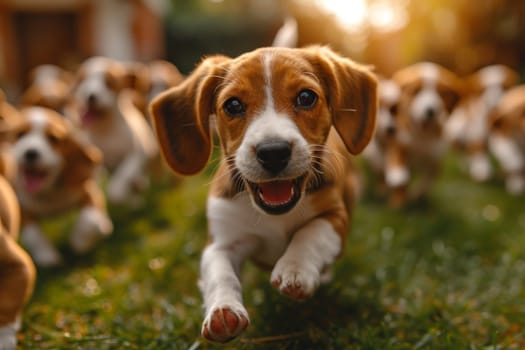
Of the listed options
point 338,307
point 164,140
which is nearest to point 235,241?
point 164,140

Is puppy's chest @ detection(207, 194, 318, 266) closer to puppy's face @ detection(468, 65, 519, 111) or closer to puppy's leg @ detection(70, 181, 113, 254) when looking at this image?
puppy's leg @ detection(70, 181, 113, 254)

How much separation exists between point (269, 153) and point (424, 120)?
149 inches

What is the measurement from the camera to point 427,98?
5703 mm

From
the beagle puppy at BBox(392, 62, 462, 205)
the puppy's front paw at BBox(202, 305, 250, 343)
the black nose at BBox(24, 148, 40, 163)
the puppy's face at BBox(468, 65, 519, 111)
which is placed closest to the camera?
the puppy's front paw at BBox(202, 305, 250, 343)

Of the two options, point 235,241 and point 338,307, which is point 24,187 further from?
point 338,307

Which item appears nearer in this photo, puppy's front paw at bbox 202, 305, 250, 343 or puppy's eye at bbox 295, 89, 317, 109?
puppy's front paw at bbox 202, 305, 250, 343

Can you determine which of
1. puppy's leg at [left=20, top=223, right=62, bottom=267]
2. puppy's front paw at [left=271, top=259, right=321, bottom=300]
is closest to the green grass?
puppy's leg at [left=20, top=223, right=62, bottom=267]

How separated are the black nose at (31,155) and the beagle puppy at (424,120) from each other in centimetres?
336

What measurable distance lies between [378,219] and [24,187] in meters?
3.07

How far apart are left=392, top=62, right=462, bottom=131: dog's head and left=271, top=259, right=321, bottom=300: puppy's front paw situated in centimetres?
362

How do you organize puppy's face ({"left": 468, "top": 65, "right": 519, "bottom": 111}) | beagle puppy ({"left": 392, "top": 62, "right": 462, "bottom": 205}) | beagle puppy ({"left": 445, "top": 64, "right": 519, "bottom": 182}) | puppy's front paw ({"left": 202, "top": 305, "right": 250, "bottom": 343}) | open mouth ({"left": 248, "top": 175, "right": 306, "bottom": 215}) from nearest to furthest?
puppy's front paw ({"left": 202, "top": 305, "right": 250, "bottom": 343}) < open mouth ({"left": 248, "top": 175, "right": 306, "bottom": 215}) < beagle puppy ({"left": 392, "top": 62, "right": 462, "bottom": 205}) < beagle puppy ({"left": 445, "top": 64, "right": 519, "bottom": 182}) < puppy's face ({"left": 468, "top": 65, "right": 519, "bottom": 111})

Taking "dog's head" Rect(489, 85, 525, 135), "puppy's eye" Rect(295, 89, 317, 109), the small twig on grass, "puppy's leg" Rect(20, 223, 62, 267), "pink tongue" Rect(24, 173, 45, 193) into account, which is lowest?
"puppy's leg" Rect(20, 223, 62, 267)

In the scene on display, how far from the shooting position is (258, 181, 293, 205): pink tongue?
2.47 meters

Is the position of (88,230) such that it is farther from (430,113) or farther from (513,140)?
(513,140)
